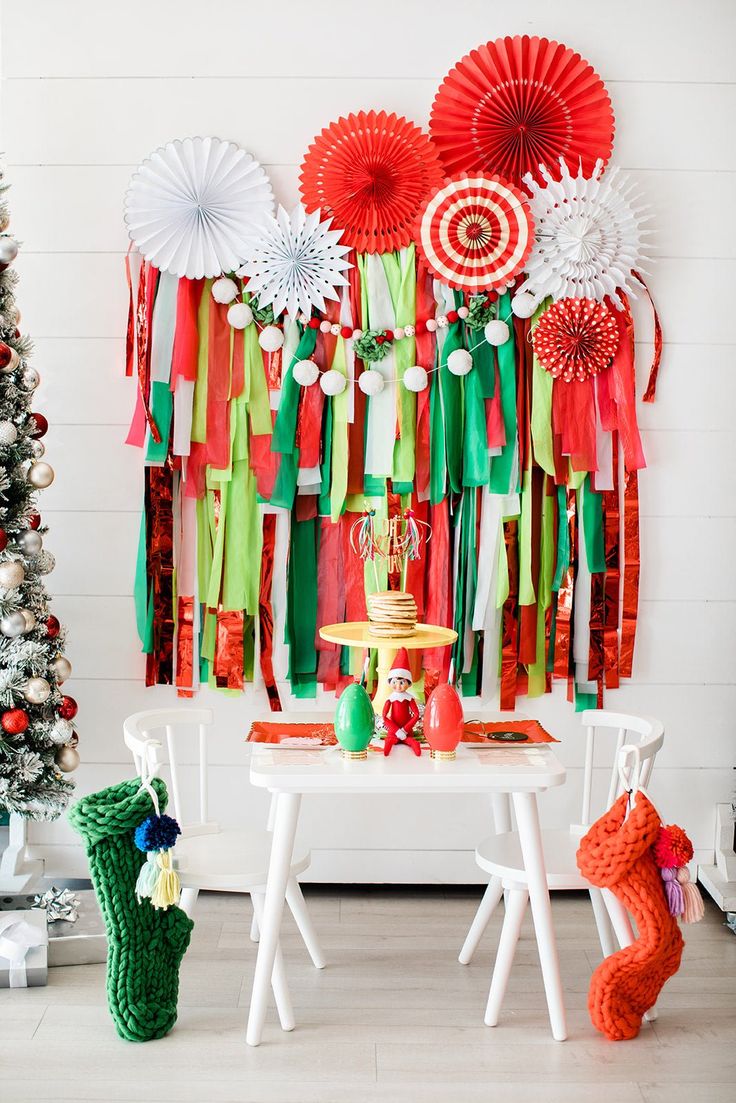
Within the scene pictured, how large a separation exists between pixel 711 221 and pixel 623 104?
1.35 ft

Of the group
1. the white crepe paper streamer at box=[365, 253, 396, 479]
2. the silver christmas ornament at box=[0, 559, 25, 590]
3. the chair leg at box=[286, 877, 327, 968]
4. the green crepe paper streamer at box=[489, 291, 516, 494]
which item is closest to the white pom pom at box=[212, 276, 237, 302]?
the white crepe paper streamer at box=[365, 253, 396, 479]

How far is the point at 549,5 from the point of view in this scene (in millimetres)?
2959

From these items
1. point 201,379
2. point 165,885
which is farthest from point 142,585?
point 165,885

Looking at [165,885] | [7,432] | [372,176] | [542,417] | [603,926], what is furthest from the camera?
[542,417]

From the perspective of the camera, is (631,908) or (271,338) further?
(271,338)

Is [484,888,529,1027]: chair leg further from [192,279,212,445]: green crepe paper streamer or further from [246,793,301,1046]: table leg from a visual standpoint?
[192,279,212,445]: green crepe paper streamer

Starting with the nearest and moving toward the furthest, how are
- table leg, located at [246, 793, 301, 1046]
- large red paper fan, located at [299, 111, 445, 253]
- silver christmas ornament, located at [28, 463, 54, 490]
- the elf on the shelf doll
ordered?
table leg, located at [246, 793, 301, 1046] → the elf on the shelf doll → silver christmas ornament, located at [28, 463, 54, 490] → large red paper fan, located at [299, 111, 445, 253]

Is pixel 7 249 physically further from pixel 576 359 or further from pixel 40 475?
pixel 576 359

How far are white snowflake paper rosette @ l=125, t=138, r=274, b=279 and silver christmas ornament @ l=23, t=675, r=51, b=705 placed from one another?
1152 mm

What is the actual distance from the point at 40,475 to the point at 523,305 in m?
1.37

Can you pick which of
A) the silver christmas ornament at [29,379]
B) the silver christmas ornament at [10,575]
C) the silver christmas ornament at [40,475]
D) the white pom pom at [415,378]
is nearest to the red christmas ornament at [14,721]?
the silver christmas ornament at [10,575]

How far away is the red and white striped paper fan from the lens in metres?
2.87

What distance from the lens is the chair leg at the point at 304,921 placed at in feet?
8.15

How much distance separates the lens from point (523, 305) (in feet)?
9.58
